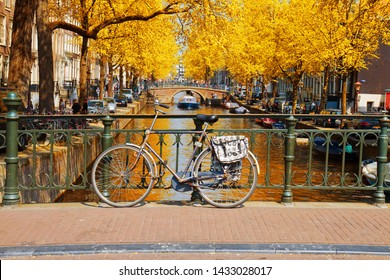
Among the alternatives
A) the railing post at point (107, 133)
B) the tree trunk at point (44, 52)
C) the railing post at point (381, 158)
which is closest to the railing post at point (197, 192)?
the railing post at point (107, 133)

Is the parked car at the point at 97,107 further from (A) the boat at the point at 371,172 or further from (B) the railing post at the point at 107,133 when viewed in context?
(B) the railing post at the point at 107,133

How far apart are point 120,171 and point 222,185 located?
1394 mm

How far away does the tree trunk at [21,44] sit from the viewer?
14117 millimetres

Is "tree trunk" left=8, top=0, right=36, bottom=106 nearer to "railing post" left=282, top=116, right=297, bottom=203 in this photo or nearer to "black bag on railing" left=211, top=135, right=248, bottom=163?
"black bag on railing" left=211, top=135, right=248, bottom=163

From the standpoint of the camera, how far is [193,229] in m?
6.23

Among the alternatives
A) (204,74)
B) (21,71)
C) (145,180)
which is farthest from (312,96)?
(145,180)

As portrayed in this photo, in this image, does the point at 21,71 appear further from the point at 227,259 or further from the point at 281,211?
the point at 227,259

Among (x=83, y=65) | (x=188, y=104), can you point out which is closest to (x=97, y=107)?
(x=83, y=65)

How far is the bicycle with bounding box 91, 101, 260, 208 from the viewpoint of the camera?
23.8ft

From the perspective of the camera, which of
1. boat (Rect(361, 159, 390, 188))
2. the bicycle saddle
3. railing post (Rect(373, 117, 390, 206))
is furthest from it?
boat (Rect(361, 159, 390, 188))

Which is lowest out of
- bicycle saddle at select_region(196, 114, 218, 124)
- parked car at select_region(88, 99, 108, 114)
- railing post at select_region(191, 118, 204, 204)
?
parked car at select_region(88, 99, 108, 114)

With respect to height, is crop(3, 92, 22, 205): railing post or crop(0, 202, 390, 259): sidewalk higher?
crop(3, 92, 22, 205): railing post

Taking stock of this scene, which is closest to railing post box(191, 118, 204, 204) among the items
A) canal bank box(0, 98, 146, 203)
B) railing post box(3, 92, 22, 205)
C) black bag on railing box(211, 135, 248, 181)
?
black bag on railing box(211, 135, 248, 181)

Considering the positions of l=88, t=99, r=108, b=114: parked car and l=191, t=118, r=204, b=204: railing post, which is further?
l=88, t=99, r=108, b=114: parked car
